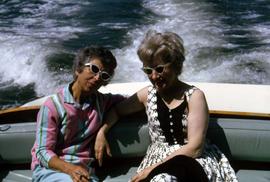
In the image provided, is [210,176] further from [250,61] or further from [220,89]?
[250,61]

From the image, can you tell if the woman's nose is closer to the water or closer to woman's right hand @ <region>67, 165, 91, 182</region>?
woman's right hand @ <region>67, 165, 91, 182</region>

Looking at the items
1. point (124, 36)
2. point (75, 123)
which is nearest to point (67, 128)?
point (75, 123)

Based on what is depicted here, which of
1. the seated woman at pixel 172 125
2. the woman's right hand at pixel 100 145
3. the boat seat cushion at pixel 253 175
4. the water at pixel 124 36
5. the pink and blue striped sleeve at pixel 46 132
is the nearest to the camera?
the seated woman at pixel 172 125

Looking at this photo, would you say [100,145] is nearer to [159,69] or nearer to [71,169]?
[71,169]

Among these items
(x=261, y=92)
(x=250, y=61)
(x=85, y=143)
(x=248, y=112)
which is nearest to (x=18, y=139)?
(x=85, y=143)

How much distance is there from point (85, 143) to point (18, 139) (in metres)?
0.42

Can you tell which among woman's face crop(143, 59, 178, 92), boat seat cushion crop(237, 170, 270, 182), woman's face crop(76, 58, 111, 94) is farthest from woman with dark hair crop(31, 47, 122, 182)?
boat seat cushion crop(237, 170, 270, 182)

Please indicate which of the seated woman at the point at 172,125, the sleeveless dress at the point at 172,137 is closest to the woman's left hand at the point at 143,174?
the seated woman at the point at 172,125

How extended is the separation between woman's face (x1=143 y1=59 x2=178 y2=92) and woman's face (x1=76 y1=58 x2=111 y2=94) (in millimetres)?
190

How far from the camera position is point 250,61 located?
237 inches

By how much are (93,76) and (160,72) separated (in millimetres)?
298

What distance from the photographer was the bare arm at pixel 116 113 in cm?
230

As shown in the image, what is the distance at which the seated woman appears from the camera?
2.07 metres

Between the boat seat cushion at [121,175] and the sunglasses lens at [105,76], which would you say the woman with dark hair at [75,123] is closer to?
the sunglasses lens at [105,76]
